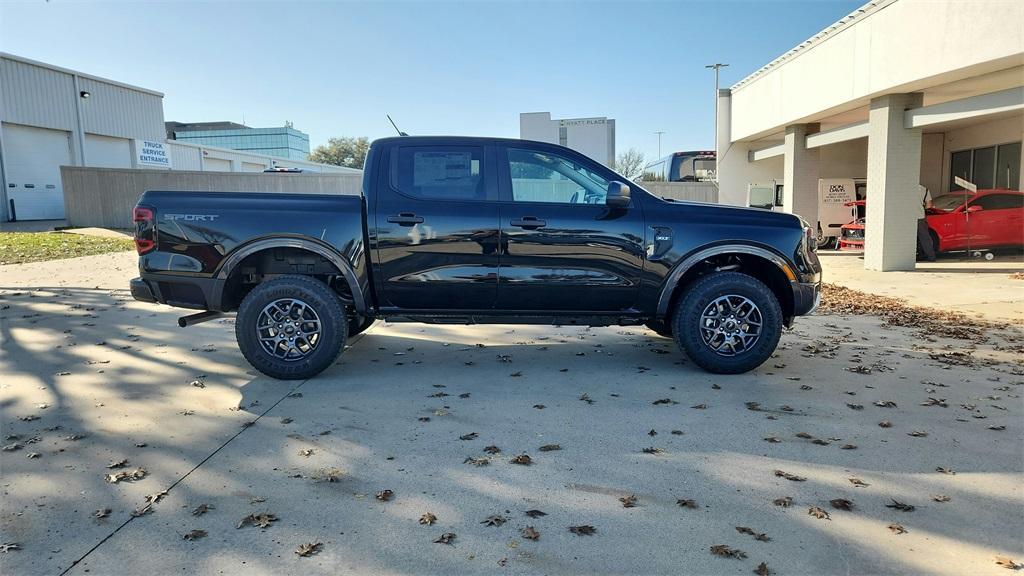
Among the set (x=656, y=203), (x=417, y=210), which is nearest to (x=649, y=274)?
(x=656, y=203)

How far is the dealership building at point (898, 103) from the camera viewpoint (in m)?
10.4

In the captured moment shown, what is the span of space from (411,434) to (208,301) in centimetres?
232

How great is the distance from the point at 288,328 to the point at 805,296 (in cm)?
433

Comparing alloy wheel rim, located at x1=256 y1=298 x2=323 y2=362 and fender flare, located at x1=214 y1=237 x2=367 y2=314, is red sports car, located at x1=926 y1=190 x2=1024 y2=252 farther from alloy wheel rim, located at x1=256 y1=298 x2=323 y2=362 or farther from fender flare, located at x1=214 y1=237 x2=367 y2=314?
alloy wheel rim, located at x1=256 y1=298 x2=323 y2=362

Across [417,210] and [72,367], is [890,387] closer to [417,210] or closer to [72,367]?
[417,210]

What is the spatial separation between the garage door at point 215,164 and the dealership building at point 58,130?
747cm

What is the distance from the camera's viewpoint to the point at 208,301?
17.4ft

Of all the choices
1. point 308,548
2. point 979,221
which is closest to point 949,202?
point 979,221

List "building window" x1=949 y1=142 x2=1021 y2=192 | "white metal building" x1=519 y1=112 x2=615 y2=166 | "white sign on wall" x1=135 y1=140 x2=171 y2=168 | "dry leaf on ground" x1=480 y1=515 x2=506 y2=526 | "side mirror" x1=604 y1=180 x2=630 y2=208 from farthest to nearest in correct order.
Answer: "white sign on wall" x1=135 y1=140 x2=171 y2=168, "white metal building" x1=519 y1=112 x2=615 y2=166, "building window" x1=949 y1=142 x2=1021 y2=192, "side mirror" x1=604 y1=180 x2=630 y2=208, "dry leaf on ground" x1=480 y1=515 x2=506 y2=526

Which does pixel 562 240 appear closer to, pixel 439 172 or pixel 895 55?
pixel 439 172

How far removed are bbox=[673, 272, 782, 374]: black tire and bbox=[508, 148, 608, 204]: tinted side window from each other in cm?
114

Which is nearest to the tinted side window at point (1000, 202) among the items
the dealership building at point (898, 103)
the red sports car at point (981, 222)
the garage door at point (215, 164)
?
the red sports car at point (981, 222)

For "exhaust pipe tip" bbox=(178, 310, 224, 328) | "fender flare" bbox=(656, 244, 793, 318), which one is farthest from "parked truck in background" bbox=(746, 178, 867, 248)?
"exhaust pipe tip" bbox=(178, 310, 224, 328)

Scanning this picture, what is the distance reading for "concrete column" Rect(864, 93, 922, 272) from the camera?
12602 millimetres
